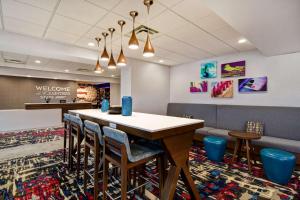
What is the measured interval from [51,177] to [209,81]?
4.67 metres

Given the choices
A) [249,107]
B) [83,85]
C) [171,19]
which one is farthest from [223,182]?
[83,85]

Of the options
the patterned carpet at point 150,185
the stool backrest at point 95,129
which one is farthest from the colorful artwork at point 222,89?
the stool backrest at point 95,129

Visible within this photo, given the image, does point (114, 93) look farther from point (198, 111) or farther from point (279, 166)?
point (279, 166)

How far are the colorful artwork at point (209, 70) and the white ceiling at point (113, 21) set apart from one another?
0.96m

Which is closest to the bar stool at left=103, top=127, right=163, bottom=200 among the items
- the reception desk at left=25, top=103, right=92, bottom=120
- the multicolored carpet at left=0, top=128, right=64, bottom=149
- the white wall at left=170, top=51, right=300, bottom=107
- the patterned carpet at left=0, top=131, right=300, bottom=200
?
the patterned carpet at left=0, top=131, right=300, bottom=200

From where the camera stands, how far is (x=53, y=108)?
7.01m

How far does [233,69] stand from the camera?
4.38 meters

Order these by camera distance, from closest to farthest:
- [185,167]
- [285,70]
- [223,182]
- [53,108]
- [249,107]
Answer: [185,167] < [223,182] < [285,70] < [249,107] < [53,108]

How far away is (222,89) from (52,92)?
9.61 meters

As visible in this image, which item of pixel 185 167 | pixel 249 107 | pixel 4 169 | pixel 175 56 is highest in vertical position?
pixel 175 56

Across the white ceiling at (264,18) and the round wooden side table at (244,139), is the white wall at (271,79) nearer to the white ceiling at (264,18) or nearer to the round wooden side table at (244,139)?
the white ceiling at (264,18)

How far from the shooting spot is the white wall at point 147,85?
4.86m

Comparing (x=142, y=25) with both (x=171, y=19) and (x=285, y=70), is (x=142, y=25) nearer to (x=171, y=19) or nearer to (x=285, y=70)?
(x=171, y=19)

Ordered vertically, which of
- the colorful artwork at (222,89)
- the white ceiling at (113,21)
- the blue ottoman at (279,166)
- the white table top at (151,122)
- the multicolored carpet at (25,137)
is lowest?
the multicolored carpet at (25,137)
